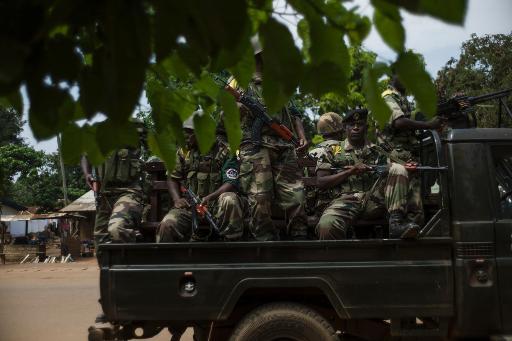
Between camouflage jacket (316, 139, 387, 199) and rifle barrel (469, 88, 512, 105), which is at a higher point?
rifle barrel (469, 88, 512, 105)

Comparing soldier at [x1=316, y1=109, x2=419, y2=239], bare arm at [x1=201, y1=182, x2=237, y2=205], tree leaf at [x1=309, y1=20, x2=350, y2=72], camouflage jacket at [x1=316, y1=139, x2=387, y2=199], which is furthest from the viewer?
camouflage jacket at [x1=316, y1=139, x2=387, y2=199]

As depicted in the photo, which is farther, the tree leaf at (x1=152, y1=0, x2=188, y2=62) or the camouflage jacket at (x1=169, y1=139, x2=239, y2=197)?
the camouflage jacket at (x1=169, y1=139, x2=239, y2=197)

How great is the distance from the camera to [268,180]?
4.36m

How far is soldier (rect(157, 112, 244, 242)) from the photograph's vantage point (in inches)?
Answer: 166

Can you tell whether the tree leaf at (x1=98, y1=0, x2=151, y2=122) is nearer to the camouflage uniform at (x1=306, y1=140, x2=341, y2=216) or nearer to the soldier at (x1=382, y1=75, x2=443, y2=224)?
the soldier at (x1=382, y1=75, x2=443, y2=224)

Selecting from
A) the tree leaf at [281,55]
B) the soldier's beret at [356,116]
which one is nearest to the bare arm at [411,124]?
the soldier's beret at [356,116]

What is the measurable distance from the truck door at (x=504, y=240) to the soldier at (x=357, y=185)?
573 millimetres

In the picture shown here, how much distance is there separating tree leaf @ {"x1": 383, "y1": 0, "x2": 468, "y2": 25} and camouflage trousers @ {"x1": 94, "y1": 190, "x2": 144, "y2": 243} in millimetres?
3410

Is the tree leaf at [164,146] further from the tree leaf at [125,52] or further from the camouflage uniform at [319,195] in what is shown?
the camouflage uniform at [319,195]

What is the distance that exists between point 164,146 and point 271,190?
96.4 inches

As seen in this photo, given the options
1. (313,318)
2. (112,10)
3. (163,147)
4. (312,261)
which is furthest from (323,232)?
(112,10)

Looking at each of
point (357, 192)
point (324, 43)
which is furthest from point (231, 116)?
point (357, 192)

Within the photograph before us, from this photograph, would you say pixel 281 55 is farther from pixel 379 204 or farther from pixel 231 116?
pixel 379 204

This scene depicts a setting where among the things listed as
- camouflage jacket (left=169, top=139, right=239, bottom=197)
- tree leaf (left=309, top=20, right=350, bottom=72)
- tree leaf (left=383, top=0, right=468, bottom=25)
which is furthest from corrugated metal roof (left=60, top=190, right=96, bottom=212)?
tree leaf (left=383, top=0, right=468, bottom=25)
